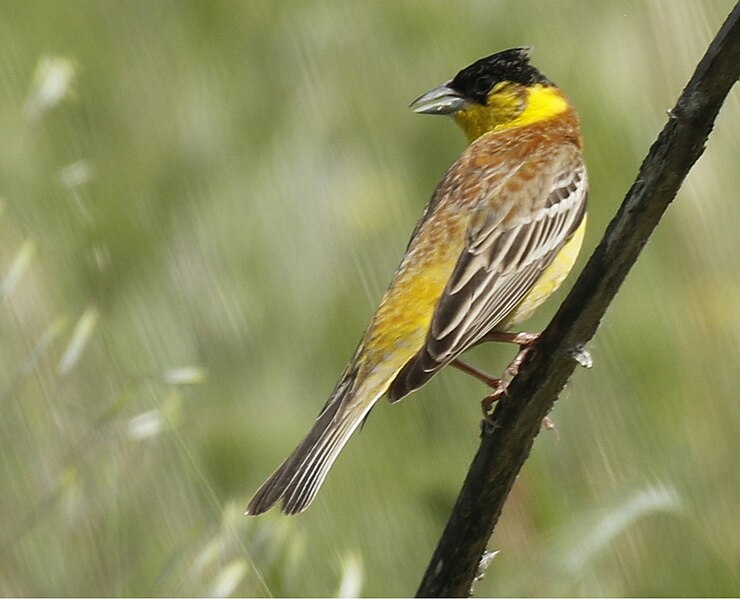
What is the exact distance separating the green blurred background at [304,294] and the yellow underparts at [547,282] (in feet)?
1.20

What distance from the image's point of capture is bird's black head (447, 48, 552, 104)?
336cm

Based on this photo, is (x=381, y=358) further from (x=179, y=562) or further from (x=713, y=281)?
(x=713, y=281)

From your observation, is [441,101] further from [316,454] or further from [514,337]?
[316,454]

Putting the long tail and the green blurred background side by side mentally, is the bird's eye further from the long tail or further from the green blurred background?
the long tail

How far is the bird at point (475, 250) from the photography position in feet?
8.46

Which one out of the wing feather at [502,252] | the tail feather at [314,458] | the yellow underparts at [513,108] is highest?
the yellow underparts at [513,108]

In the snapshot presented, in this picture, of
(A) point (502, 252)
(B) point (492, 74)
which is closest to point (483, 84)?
(B) point (492, 74)

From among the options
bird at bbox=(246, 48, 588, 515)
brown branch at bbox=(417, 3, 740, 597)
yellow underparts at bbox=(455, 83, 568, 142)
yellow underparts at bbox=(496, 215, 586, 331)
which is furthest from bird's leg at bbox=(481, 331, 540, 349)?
yellow underparts at bbox=(455, 83, 568, 142)

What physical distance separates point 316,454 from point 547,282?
772 mm

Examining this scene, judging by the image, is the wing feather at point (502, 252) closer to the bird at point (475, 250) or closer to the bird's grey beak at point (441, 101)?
the bird at point (475, 250)

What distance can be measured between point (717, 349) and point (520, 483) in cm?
65

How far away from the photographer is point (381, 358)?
2.71 m

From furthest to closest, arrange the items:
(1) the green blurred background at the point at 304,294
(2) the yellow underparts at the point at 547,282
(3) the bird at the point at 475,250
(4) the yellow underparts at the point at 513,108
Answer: (4) the yellow underparts at the point at 513,108 < (2) the yellow underparts at the point at 547,282 < (1) the green blurred background at the point at 304,294 < (3) the bird at the point at 475,250

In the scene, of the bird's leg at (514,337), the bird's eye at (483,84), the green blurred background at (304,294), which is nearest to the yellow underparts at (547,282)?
the bird's leg at (514,337)
